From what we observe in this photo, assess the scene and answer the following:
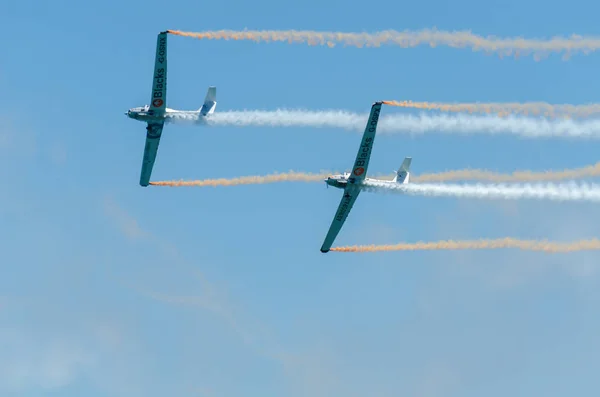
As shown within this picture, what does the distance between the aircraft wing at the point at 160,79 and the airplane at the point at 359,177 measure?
14.5m

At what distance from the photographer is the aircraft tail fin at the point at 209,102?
3755 inches

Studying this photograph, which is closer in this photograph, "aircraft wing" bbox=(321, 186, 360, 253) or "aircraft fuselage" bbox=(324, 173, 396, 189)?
"aircraft fuselage" bbox=(324, 173, 396, 189)

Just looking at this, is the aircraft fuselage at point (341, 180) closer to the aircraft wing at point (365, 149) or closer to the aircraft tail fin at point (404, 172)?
the aircraft wing at point (365, 149)

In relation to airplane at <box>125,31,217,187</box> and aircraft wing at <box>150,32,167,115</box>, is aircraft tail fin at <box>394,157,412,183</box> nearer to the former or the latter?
airplane at <box>125,31,217,187</box>

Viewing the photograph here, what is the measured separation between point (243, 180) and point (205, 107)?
6615 mm

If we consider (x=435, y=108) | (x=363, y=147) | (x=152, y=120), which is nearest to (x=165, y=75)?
(x=152, y=120)

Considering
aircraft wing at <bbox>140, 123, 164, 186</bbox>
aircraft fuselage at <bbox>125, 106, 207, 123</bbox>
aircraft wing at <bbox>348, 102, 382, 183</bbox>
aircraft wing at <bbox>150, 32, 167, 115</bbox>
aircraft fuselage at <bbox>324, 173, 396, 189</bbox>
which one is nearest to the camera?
aircraft wing at <bbox>348, 102, 382, 183</bbox>

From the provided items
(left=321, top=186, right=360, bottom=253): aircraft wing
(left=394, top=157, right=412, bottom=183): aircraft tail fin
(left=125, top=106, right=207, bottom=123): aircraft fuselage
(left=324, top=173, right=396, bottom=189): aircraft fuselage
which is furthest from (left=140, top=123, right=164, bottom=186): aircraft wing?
(left=394, top=157, right=412, bottom=183): aircraft tail fin

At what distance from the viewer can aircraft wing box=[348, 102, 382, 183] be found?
85938mm

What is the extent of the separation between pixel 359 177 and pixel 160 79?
1721cm

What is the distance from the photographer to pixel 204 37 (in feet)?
270

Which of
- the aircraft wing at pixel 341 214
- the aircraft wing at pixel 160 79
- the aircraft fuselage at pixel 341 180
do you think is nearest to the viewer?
the aircraft wing at pixel 160 79

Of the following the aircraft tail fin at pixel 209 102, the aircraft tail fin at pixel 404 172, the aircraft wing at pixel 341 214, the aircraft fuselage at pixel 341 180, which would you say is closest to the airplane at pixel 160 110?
the aircraft tail fin at pixel 209 102

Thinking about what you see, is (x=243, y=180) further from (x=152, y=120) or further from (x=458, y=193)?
(x=458, y=193)
